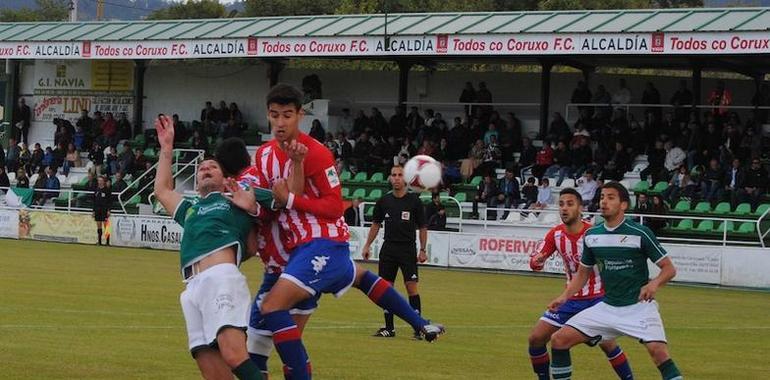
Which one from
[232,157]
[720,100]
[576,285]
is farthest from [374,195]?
[232,157]

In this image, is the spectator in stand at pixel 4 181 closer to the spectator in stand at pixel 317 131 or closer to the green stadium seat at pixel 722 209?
the spectator in stand at pixel 317 131

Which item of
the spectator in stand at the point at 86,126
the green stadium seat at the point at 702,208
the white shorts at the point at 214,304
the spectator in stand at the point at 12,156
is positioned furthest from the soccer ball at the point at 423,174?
the spectator in stand at the point at 12,156

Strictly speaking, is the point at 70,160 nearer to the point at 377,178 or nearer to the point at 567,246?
the point at 377,178

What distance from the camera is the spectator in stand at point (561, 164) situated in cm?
3675

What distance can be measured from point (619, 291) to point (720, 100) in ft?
92.0

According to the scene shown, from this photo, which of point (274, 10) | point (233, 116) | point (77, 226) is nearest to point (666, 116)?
point (233, 116)

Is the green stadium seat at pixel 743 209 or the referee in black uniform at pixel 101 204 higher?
the green stadium seat at pixel 743 209

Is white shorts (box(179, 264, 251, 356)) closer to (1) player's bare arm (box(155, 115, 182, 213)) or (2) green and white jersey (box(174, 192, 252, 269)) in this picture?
(2) green and white jersey (box(174, 192, 252, 269))

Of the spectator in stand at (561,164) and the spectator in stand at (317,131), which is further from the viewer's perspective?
the spectator in stand at (317,131)

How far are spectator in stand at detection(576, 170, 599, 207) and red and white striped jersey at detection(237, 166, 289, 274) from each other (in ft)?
83.7

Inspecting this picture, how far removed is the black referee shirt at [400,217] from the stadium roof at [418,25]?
681 inches

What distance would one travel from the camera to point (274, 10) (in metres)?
84.0

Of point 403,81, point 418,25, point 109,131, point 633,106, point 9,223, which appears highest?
point 418,25

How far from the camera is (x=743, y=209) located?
32281mm
